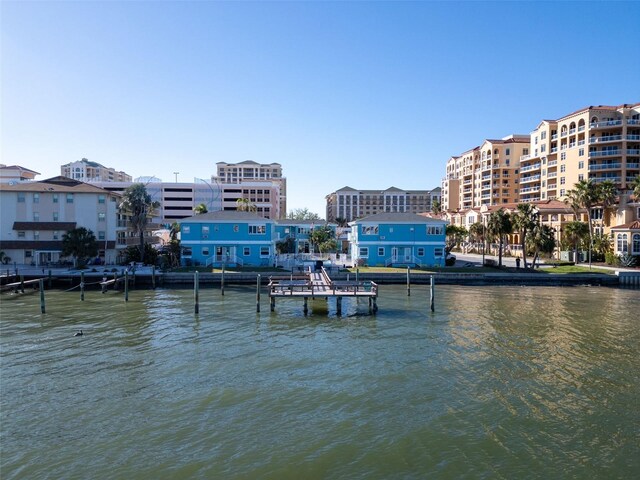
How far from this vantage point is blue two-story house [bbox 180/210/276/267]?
218 feet

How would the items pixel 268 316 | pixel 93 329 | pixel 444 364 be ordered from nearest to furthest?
pixel 444 364 < pixel 93 329 < pixel 268 316

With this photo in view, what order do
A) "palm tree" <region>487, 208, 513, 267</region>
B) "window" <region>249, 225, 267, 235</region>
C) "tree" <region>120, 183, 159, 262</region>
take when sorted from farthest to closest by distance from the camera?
"window" <region>249, 225, 267, 235</region> → "palm tree" <region>487, 208, 513, 267</region> → "tree" <region>120, 183, 159, 262</region>

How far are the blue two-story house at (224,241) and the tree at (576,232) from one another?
4401 cm

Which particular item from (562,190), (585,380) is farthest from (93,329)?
(562,190)

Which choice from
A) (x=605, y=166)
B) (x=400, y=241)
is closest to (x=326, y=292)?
(x=400, y=241)

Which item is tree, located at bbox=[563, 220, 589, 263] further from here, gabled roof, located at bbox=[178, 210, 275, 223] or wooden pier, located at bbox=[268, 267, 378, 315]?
gabled roof, located at bbox=[178, 210, 275, 223]

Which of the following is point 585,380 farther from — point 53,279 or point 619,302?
point 53,279

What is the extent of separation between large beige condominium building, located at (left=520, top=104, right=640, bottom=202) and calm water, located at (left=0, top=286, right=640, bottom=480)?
61.8 meters

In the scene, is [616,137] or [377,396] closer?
[377,396]

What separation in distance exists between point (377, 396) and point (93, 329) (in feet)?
69.7

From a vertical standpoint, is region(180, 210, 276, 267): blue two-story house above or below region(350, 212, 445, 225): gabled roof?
below

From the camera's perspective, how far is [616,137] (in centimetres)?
8769

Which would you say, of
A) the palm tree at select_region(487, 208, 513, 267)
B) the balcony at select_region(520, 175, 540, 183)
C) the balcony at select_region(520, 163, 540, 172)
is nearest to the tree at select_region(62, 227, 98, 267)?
the palm tree at select_region(487, 208, 513, 267)

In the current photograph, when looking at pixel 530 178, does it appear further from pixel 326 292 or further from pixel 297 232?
pixel 326 292
